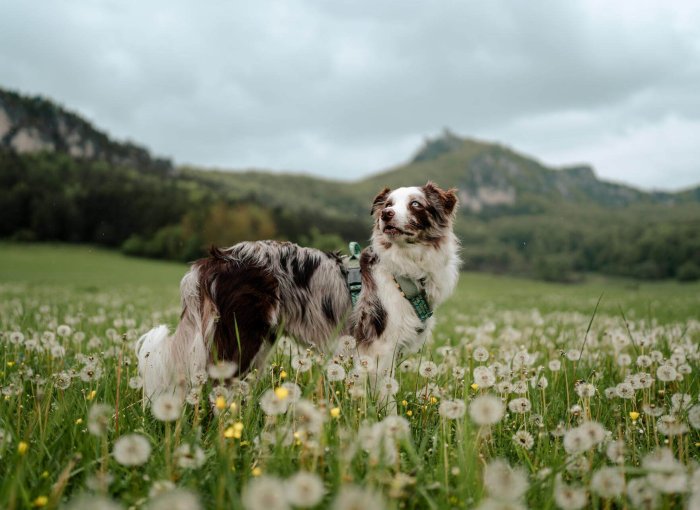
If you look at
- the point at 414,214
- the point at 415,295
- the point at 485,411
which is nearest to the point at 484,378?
the point at 485,411

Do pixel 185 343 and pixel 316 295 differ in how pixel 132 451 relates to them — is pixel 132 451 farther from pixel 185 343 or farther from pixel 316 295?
pixel 316 295

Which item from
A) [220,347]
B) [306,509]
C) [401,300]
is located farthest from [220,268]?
[306,509]

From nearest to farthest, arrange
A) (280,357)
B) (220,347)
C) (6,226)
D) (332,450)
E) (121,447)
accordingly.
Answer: (121,447) → (332,450) → (220,347) → (280,357) → (6,226)

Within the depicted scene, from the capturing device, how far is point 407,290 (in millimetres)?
4930

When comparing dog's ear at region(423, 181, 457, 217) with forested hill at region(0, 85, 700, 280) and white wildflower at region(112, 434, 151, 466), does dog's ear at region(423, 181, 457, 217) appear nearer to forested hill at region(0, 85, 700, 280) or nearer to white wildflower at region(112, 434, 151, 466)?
white wildflower at region(112, 434, 151, 466)

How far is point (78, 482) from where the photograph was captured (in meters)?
2.36

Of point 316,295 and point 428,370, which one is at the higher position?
point 316,295

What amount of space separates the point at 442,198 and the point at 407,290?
126 centimetres

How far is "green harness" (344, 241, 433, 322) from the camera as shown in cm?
490

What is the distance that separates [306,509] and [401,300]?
129 inches

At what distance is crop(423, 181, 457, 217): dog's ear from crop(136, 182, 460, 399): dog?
13mm

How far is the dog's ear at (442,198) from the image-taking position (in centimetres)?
548

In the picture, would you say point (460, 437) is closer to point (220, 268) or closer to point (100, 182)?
point (220, 268)

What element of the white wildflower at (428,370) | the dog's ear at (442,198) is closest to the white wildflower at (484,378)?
the white wildflower at (428,370)
